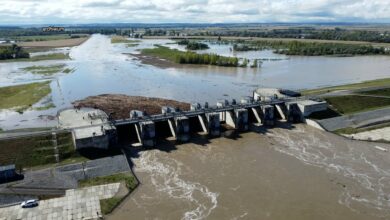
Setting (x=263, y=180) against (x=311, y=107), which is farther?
(x=311, y=107)

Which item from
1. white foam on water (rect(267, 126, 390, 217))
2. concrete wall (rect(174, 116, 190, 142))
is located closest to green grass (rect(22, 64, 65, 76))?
concrete wall (rect(174, 116, 190, 142))

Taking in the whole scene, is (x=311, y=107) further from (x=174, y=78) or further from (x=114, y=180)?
(x=174, y=78)

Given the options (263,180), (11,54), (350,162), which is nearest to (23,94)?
(263,180)

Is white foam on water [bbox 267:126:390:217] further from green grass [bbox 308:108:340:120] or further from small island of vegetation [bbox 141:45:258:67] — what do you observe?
small island of vegetation [bbox 141:45:258:67]

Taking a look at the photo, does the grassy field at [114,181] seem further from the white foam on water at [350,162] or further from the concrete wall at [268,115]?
the concrete wall at [268,115]

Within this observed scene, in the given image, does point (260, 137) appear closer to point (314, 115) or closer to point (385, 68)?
point (314, 115)

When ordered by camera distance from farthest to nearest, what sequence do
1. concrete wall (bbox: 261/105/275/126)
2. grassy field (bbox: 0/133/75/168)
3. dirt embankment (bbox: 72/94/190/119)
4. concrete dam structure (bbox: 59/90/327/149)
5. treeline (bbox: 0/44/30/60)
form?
treeline (bbox: 0/44/30/60), dirt embankment (bbox: 72/94/190/119), concrete wall (bbox: 261/105/275/126), concrete dam structure (bbox: 59/90/327/149), grassy field (bbox: 0/133/75/168)

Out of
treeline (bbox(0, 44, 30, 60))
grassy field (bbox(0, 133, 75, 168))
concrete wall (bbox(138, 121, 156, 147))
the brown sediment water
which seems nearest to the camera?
the brown sediment water
